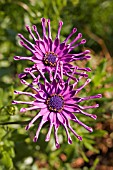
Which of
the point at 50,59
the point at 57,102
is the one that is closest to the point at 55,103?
the point at 57,102

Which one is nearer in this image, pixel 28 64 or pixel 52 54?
pixel 52 54

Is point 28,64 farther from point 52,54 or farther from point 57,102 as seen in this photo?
point 57,102

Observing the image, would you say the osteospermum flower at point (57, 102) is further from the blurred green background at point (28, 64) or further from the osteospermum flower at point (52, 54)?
the blurred green background at point (28, 64)

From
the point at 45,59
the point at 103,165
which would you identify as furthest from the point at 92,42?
the point at 45,59

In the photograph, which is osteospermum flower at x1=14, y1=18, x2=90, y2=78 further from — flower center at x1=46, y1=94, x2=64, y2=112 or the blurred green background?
the blurred green background

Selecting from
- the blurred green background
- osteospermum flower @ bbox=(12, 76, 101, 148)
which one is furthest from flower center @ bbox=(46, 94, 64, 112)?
the blurred green background
